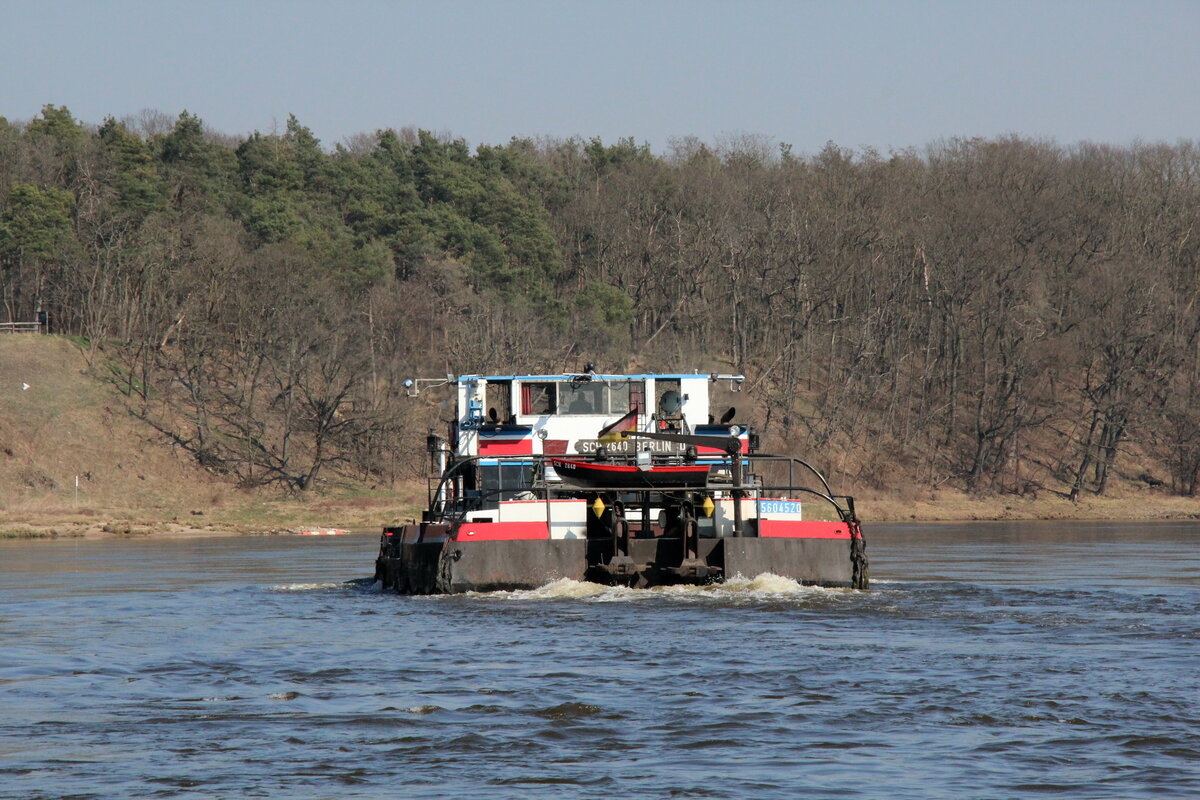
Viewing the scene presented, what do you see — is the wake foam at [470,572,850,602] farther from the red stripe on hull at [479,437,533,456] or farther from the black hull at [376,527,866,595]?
the red stripe on hull at [479,437,533,456]

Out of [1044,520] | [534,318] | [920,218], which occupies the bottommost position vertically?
[1044,520]

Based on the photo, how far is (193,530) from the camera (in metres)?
58.7

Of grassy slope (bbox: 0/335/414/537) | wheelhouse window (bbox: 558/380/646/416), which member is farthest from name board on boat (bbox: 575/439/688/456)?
grassy slope (bbox: 0/335/414/537)

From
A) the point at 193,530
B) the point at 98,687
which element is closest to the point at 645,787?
the point at 98,687

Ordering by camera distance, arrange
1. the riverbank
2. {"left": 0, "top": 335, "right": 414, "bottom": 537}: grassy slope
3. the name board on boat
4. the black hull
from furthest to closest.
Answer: {"left": 0, "top": 335, "right": 414, "bottom": 537}: grassy slope, the riverbank, the name board on boat, the black hull

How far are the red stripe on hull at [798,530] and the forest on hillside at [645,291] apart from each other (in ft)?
155

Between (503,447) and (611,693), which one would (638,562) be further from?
(611,693)

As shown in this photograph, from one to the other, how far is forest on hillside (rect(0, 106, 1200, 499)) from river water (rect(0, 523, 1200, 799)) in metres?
49.2

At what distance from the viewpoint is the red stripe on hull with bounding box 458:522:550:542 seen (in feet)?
81.9

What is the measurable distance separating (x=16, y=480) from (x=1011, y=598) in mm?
52306

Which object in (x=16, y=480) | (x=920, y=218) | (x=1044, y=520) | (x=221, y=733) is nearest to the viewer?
(x=221, y=733)

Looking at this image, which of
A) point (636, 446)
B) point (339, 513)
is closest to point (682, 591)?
point (636, 446)

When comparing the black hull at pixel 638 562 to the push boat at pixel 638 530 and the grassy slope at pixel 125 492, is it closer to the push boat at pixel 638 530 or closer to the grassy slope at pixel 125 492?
the push boat at pixel 638 530

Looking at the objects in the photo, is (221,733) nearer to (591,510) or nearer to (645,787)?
(645,787)
